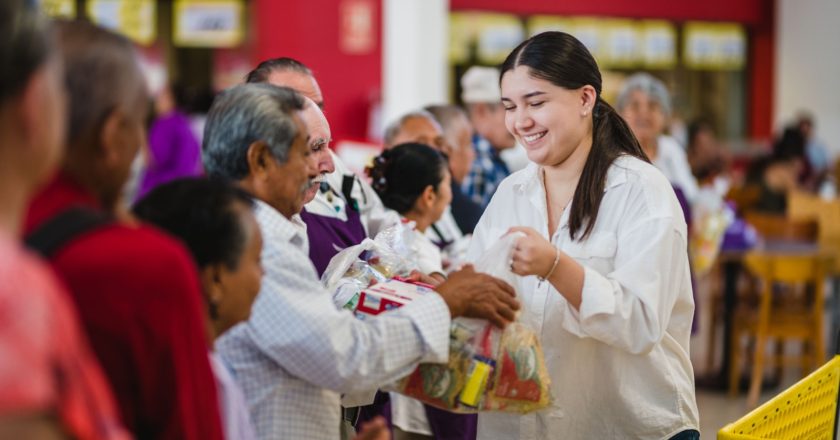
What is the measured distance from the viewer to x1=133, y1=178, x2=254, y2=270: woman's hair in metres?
1.60

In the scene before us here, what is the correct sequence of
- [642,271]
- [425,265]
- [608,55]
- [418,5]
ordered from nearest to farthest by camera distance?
[642,271], [425,265], [418,5], [608,55]

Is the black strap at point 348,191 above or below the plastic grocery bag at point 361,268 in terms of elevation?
above

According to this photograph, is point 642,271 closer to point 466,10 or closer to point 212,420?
point 212,420

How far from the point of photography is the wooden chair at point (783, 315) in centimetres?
674

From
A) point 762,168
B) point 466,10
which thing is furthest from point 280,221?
point 466,10

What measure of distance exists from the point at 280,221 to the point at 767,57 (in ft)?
55.0

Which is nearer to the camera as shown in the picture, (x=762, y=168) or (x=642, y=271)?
(x=642, y=271)

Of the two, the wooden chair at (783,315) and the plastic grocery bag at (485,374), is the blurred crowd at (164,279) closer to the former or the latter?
the plastic grocery bag at (485,374)

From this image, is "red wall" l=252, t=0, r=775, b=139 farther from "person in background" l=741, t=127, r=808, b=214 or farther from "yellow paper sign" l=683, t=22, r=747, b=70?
"yellow paper sign" l=683, t=22, r=747, b=70

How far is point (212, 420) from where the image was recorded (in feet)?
4.52

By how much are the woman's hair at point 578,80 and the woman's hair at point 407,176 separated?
1.11 meters

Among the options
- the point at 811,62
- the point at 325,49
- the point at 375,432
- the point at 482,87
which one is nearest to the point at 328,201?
the point at 375,432

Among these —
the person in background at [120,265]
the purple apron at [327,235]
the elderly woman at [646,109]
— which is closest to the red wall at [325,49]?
the elderly woman at [646,109]

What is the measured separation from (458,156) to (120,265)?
3686mm
